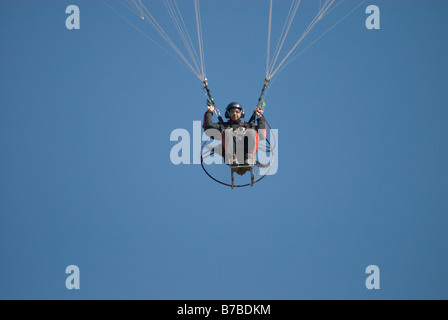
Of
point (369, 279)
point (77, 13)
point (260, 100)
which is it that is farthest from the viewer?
point (369, 279)

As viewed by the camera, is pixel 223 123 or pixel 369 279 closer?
pixel 223 123

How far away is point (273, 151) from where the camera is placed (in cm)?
1405

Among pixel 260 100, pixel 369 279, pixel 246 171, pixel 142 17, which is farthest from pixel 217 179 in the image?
pixel 369 279

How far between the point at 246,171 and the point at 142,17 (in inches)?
188

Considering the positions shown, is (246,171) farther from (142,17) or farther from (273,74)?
(142,17)

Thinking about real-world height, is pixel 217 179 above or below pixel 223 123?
below

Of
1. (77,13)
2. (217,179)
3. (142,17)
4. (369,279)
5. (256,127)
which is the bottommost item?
(369,279)

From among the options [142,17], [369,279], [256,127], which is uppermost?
[142,17]

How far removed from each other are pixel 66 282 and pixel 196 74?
14513 millimetres

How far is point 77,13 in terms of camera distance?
24.4 m
